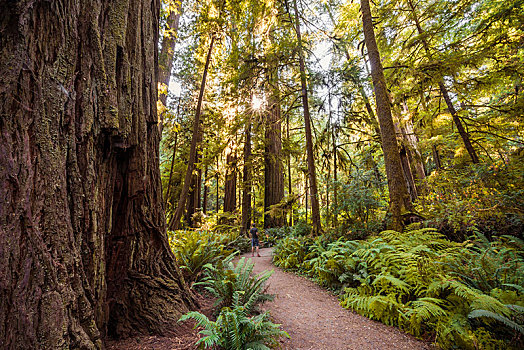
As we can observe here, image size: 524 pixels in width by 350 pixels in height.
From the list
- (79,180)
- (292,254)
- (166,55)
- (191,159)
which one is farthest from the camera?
(191,159)

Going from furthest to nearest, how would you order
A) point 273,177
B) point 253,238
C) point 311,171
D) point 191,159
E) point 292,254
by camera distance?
1. point 273,177
2. point 253,238
3. point 191,159
4. point 311,171
5. point 292,254

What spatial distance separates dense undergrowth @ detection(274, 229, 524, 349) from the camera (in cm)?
245

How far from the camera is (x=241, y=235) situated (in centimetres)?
1104

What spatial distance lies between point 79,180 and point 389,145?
6.62m

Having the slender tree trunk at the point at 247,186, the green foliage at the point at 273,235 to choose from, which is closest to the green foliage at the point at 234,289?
the green foliage at the point at 273,235

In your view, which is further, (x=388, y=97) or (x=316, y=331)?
(x=388, y=97)

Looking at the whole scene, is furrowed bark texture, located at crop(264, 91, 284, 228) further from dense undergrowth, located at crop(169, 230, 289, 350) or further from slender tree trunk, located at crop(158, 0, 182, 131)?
dense undergrowth, located at crop(169, 230, 289, 350)

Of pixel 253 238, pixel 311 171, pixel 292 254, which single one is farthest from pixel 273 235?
pixel 311 171

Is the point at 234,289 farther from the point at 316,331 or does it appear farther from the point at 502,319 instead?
the point at 502,319

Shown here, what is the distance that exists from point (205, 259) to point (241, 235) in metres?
6.79

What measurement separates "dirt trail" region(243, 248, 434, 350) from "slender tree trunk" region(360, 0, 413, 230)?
2851mm

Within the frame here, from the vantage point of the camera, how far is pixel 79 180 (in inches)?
71.6

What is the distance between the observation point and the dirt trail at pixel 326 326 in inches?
111

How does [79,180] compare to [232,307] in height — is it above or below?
above
